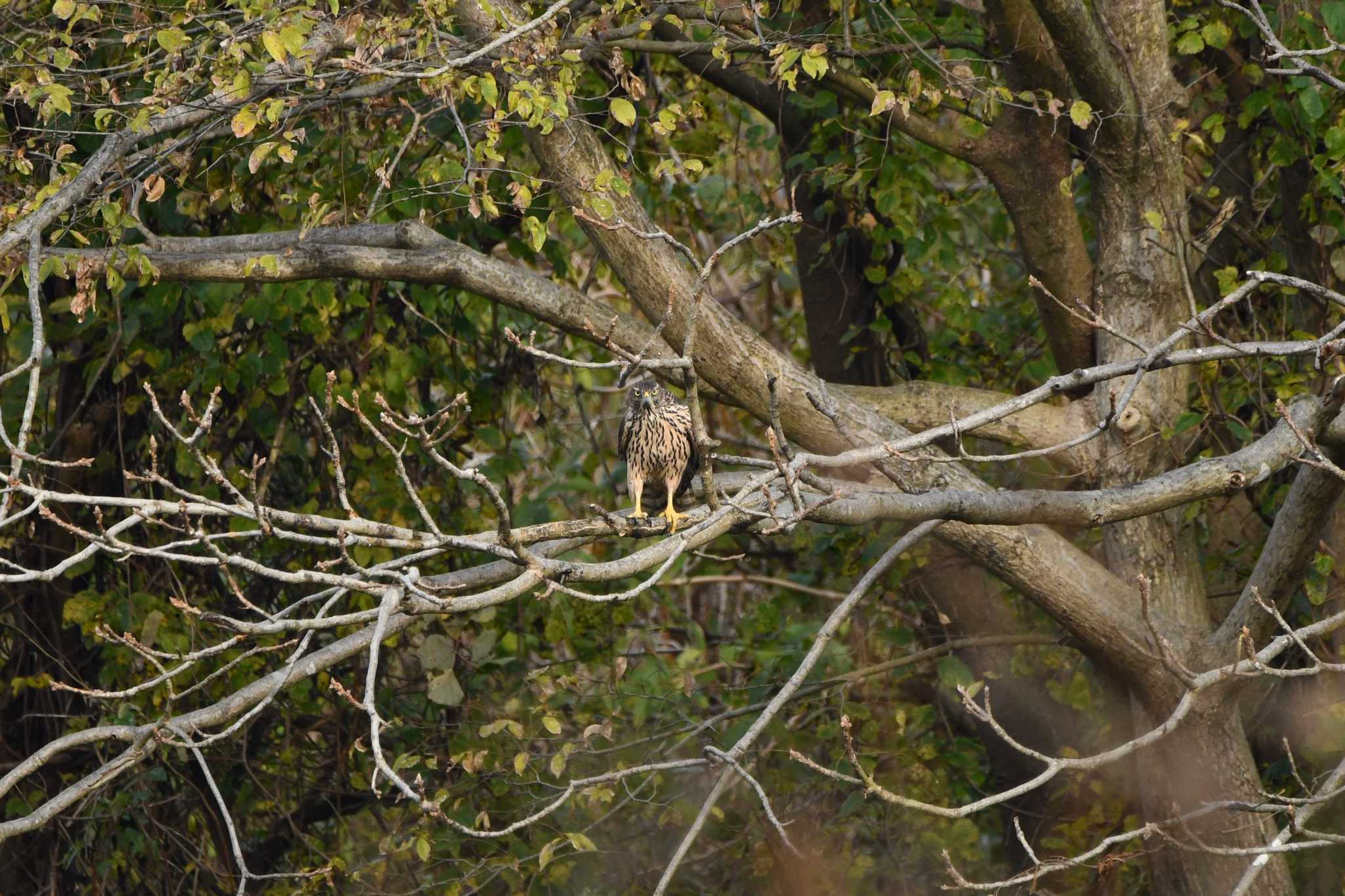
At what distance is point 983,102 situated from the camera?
525 cm

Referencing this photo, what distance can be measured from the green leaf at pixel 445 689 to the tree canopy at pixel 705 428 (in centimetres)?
1

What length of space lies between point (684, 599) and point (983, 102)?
182 inches

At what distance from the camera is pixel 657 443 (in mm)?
4723

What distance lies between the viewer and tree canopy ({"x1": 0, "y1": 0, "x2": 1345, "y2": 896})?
4527 mm

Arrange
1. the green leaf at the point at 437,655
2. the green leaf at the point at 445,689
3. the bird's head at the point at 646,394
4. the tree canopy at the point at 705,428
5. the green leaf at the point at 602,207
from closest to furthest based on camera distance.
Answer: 1. the green leaf at the point at 602,207
2. the tree canopy at the point at 705,428
3. the bird's head at the point at 646,394
4. the green leaf at the point at 445,689
5. the green leaf at the point at 437,655

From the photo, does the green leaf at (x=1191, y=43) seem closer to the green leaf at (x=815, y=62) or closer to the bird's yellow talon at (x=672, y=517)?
the green leaf at (x=815, y=62)

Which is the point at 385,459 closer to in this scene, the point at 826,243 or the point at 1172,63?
the point at 826,243

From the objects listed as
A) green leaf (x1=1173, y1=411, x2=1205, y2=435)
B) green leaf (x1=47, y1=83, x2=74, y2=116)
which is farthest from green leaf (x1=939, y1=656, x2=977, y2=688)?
green leaf (x1=47, y1=83, x2=74, y2=116)

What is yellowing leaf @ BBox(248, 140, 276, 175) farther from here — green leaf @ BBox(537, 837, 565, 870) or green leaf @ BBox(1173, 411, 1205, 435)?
green leaf @ BBox(1173, 411, 1205, 435)

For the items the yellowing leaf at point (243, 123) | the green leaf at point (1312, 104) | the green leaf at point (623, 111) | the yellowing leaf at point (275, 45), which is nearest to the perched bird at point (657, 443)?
the green leaf at point (623, 111)

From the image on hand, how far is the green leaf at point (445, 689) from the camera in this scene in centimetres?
576

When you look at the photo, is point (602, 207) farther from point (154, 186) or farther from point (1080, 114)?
point (1080, 114)

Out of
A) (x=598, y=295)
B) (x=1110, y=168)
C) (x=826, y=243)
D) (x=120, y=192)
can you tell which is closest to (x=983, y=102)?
(x=1110, y=168)

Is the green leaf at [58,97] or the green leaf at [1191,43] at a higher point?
the green leaf at [1191,43]
